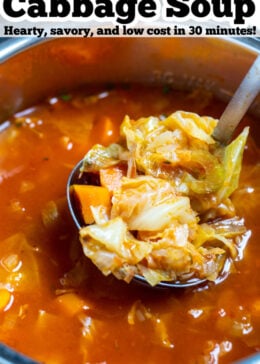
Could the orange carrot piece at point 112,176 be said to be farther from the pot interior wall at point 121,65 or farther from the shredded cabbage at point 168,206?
the pot interior wall at point 121,65

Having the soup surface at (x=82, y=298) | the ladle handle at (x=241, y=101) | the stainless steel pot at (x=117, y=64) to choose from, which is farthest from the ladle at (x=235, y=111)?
the stainless steel pot at (x=117, y=64)

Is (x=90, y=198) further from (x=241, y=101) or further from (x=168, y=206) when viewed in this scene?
(x=241, y=101)

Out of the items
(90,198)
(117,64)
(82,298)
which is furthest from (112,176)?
(117,64)

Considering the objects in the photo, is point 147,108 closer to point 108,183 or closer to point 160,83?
point 160,83

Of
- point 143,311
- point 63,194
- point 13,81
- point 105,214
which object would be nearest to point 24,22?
point 13,81

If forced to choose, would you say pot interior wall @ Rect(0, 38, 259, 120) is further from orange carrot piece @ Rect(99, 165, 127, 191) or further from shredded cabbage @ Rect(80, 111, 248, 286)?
orange carrot piece @ Rect(99, 165, 127, 191)
